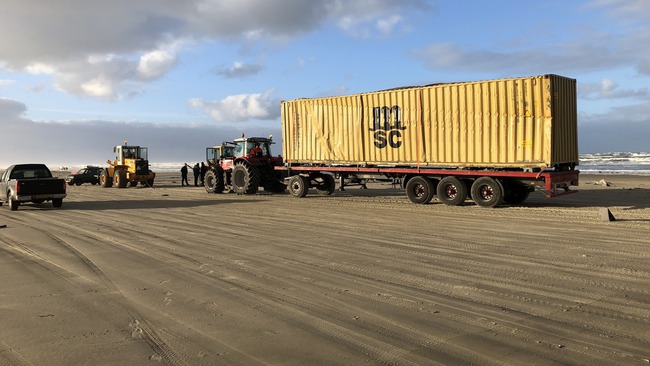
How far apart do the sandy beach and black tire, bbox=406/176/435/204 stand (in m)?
4.74

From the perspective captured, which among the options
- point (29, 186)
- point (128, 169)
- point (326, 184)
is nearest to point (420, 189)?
point (326, 184)

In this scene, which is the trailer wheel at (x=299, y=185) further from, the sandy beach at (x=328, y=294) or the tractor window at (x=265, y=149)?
the sandy beach at (x=328, y=294)

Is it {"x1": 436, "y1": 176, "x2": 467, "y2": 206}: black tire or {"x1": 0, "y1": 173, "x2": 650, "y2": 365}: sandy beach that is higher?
{"x1": 436, "y1": 176, "x2": 467, "y2": 206}: black tire

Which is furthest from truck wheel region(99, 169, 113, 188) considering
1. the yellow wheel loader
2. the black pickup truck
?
the black pickup truck

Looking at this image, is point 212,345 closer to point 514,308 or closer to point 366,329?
point 366,329

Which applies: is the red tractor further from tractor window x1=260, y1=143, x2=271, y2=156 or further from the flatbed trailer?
the flatbed trailer

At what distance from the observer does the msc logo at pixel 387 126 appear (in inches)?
640

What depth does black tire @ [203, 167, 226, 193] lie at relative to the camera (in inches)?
895

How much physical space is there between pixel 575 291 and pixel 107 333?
4887mm

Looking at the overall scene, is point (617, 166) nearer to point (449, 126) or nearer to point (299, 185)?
point (299, 185)

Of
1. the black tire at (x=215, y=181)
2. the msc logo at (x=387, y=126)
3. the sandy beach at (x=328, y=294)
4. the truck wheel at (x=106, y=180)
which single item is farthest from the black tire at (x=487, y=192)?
the truck wheel at (x=106, y=180)

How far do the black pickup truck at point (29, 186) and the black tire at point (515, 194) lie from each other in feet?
47.0

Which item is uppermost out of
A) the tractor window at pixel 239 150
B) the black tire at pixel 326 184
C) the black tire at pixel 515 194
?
the tractor window at pixel 239 150

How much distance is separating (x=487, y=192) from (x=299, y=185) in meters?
7.72
